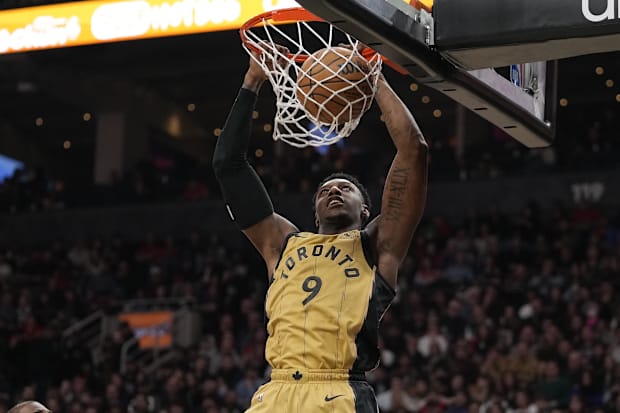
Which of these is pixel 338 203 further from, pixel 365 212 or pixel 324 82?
pixel 324 82

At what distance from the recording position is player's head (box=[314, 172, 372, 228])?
441 centimetres

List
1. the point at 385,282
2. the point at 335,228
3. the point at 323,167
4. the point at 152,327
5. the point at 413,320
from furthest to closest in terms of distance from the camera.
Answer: the point at 323,167 → the point at 152,327 → the point at 413,320 → the point at 335,228 → the point at 385,282

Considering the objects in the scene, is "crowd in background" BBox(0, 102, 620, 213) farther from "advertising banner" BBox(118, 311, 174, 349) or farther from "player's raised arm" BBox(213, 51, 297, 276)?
"player's raised arm" BBox(213, 51, 297, 276)

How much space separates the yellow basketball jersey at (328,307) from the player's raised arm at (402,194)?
0.07m

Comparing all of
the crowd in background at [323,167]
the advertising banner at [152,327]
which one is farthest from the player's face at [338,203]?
the crowd in background at [323,167]

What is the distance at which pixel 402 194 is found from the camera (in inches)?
168

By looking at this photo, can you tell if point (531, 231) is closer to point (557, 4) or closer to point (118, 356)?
point (118, 356)

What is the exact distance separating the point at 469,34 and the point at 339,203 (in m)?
0.83

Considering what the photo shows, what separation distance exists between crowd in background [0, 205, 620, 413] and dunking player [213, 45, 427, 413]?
661cm

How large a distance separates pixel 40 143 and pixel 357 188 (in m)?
22.1

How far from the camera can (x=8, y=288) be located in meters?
18.4

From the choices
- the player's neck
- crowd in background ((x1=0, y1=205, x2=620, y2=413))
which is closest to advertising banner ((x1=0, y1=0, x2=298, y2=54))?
crowd in background ((x1=0, y1=205, x2=620, y2=413))

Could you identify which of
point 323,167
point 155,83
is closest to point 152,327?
point 323,167

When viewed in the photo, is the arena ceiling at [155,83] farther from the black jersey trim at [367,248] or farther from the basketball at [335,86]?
the black jersey trim at [367,248]
